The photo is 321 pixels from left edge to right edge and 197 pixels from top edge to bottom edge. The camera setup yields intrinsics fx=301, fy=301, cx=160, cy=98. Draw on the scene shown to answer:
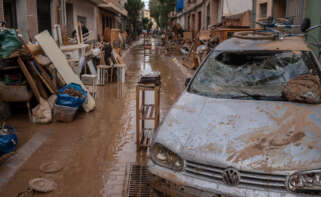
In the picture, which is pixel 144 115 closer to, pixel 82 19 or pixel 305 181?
pixel 305 181

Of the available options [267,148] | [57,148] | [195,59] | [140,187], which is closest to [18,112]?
[57,148]

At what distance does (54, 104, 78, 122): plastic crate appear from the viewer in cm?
607

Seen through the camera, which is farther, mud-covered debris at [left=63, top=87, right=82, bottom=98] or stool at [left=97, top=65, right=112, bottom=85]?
stool at [left=97, top=65, right=112, bottom=85]

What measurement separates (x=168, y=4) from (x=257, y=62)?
108 ft

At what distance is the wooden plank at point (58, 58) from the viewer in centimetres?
646

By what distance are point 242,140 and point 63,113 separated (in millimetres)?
4427

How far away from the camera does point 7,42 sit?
5.79 metres

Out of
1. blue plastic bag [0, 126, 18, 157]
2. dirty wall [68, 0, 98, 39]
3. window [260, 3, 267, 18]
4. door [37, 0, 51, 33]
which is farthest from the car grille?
dirty wall [68, 0, 98, 39]

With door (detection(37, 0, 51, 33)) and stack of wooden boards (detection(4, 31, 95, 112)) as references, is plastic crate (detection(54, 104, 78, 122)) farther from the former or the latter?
door (detection(37, 0, 51, 33))

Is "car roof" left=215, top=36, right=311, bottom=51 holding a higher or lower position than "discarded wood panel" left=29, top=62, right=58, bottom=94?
higher

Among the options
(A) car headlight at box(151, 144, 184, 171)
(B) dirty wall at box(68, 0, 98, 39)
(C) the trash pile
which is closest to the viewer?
(A) car headlight at box(151, 144, 184, 171)

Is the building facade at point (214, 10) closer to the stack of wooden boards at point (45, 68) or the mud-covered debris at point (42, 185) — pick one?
the stack of wooden boards at point (45, 68)

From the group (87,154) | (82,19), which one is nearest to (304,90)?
(87,154)

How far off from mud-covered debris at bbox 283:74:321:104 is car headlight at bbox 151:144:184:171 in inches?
59.3
